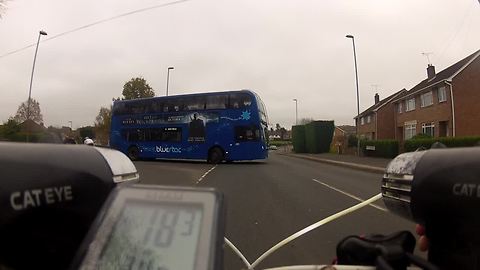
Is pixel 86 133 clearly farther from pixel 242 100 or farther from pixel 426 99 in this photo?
pixel 426 99

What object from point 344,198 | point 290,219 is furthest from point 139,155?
point 290,219

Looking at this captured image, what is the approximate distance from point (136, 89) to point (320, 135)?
26.4 meters

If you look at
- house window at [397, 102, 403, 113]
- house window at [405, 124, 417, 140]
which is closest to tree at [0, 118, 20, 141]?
house window at [405, 124, 417, 140]

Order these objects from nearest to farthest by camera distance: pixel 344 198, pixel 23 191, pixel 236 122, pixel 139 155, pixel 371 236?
pixel 23 191 < pixel 371 236 < pixel 344 198 < pixel 236 122 < pixel 139 155

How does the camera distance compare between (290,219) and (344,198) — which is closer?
(290,219)

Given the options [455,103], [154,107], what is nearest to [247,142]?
[154,107]

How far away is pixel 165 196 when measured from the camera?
144 centimetres

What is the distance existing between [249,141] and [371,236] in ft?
81.6

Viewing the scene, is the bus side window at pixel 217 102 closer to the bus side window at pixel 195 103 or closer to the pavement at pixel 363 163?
the bus side window at pixel 195 103

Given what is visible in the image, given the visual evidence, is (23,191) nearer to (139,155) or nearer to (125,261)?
(125,261)

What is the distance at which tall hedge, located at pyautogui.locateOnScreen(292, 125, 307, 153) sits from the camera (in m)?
63.4

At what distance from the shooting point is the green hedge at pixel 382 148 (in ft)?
128

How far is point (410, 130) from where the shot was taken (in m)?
50.8

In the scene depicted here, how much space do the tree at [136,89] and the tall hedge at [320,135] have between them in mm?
23064
